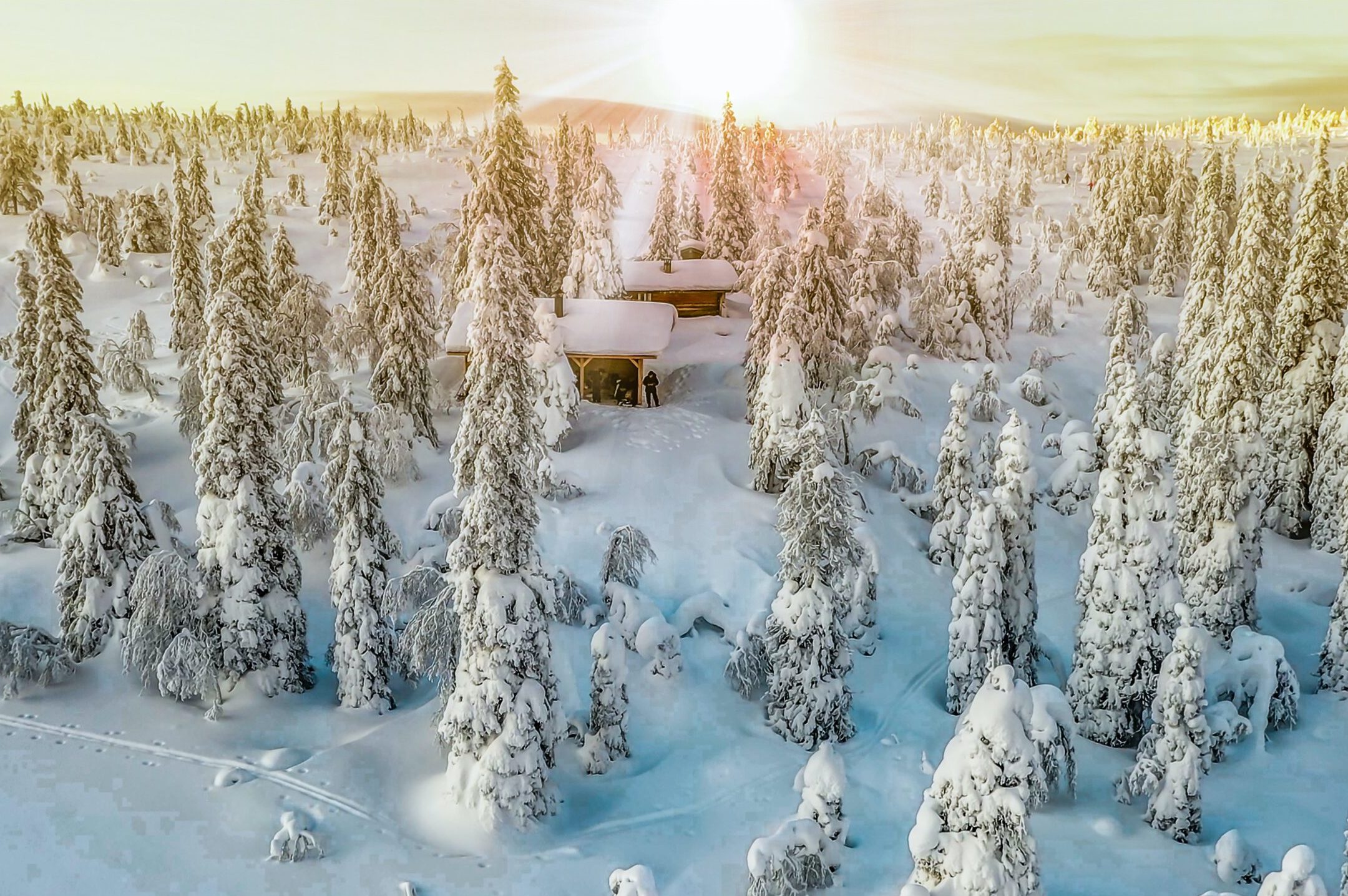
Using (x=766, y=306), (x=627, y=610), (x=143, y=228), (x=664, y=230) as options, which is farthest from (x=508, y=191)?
(x=143, y=228)

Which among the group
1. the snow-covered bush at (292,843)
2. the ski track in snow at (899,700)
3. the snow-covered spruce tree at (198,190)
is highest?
the snow-covered spruce tree at (198,190)

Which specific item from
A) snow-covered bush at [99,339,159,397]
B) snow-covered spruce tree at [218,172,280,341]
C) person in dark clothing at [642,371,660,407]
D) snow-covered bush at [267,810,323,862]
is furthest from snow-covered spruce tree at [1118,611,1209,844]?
snow-covered bush at [99,339,159,397]

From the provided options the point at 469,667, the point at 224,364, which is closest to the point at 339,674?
the point at 469,667

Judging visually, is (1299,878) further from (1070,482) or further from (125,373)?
(125,373)

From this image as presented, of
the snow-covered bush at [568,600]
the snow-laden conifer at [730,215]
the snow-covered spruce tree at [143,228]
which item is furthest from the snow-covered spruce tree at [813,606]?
the snow-covered spruce tree at [143,228]

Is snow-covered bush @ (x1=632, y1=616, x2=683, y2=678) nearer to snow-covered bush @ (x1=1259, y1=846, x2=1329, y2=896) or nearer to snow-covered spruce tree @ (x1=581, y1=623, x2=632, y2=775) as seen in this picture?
snow-covered spruce tree @ (x1=581, y1=623, x2=632, y2=775)

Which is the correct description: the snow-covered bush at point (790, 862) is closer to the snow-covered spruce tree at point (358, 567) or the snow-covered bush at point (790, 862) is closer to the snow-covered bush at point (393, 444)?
the snow-covered spruce tree at point (358, 567)

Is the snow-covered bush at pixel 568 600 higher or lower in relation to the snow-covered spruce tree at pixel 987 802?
lower
